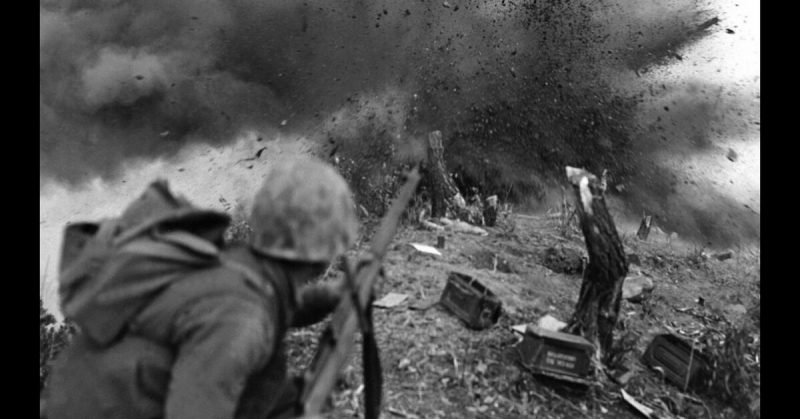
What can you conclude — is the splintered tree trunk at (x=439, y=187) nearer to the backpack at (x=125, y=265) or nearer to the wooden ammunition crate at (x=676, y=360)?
the wooden ammunition crate at (x=676, y=360)

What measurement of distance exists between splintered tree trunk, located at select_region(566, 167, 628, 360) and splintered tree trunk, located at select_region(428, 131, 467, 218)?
361cm

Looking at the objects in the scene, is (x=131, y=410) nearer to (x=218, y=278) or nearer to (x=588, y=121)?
(x=218, y=278)

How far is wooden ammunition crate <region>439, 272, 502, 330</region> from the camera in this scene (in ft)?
18.3

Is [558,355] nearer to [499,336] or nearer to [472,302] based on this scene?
[499,336]

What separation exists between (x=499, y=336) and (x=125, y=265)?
4.16m

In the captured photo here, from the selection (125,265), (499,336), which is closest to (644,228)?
(499,336)

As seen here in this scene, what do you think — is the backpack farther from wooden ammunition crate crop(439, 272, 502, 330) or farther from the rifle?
wooden ammunition crate crop(439, 272, 502, 330)

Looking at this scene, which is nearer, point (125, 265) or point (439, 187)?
point (125, 265)

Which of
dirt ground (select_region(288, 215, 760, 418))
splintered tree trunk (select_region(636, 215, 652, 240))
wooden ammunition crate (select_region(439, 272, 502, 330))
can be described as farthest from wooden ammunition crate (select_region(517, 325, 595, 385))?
splintered tree trunk (select_region(636, 215, 652, 240))

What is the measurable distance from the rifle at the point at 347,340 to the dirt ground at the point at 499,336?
877mm

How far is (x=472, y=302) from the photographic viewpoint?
18.4ft

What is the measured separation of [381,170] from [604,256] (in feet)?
12.7

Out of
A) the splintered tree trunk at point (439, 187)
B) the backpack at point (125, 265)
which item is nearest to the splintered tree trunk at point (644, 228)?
the splintered tree trunk at point (439, 187)

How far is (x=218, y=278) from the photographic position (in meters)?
A: 2.04
